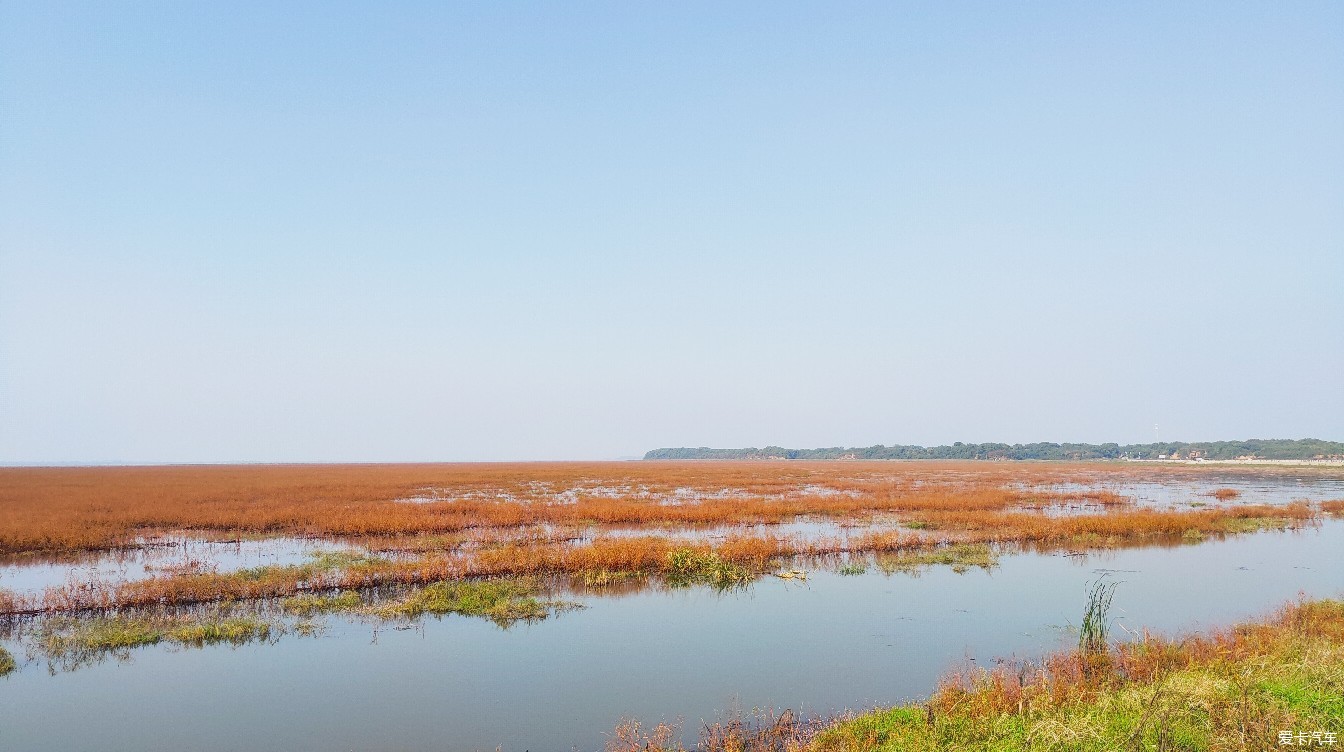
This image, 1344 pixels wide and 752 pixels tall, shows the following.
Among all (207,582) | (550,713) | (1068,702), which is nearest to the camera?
(1068,702)

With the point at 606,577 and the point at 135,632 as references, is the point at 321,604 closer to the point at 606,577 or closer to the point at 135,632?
the point at 135,632

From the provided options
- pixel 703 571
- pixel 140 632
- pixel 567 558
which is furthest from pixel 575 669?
pixel 140 632

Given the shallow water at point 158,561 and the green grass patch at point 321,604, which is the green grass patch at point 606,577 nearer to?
the green grass patch at point 321,604

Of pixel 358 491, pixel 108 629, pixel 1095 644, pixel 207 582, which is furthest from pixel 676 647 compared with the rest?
pixel 358 491

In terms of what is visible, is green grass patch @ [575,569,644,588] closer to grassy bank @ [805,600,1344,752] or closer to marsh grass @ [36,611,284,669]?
marsh grass @ [36,611,284,669]

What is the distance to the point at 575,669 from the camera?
10664 millimetres

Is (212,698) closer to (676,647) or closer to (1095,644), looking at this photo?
(676,647)

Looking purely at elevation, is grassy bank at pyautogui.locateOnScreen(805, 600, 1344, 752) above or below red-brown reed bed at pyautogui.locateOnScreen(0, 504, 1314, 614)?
above

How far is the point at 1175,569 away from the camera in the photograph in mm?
18953

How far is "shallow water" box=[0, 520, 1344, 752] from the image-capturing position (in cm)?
860

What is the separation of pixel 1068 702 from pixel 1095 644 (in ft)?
13.0

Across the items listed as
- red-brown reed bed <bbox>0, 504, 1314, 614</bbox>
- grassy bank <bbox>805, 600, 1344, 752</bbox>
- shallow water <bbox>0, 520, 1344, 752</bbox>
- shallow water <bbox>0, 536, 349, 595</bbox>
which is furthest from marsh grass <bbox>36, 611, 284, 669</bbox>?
grassy bank <bbox>805, 600, 1344, 752</bbox>

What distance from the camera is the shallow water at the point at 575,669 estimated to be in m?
8.60

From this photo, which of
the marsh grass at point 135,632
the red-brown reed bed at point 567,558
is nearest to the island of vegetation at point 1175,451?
the red-brown reed bed at point 567,558
